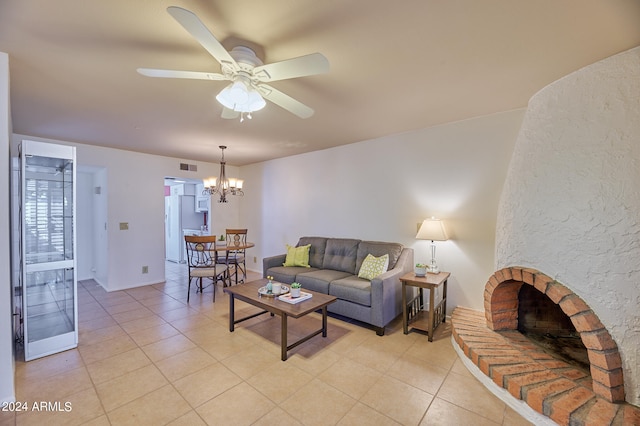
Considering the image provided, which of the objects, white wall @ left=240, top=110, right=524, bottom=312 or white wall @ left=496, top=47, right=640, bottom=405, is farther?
white wall @ left=240, top=110, right=524, bottom=312

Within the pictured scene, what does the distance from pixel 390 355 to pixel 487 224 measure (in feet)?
5.95

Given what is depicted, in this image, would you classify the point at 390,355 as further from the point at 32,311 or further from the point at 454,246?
the point at 32,311

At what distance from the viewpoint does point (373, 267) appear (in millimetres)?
3432

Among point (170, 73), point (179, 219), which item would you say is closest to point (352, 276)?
point (170, 73)

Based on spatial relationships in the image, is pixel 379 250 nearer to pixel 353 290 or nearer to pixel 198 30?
pixel 353 290

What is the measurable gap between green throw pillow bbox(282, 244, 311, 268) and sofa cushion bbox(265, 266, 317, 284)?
0.22 ft

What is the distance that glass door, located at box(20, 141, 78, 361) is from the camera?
8.14 ft

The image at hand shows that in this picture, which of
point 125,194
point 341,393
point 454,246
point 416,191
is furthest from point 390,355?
point 125,194

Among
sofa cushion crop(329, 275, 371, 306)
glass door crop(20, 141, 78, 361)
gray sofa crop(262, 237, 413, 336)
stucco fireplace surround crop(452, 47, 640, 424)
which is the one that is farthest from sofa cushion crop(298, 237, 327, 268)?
glass door crop(20, 141, 78, 361)

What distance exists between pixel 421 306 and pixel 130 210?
506cm

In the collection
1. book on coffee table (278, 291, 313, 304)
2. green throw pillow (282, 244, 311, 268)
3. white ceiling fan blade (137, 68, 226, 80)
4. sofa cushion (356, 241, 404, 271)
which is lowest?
book on coffee table (278, 291, 313, 304)

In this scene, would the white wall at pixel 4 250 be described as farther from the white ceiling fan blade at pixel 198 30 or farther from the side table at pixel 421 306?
the side table at pixel 421 306

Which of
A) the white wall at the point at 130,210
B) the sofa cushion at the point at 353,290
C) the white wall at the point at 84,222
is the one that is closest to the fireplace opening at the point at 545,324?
the sofa cushion at the point at 353,290

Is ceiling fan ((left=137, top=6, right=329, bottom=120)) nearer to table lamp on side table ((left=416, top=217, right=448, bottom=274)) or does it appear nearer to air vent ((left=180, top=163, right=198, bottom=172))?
table lamp on side table ((left=416, top=217, right=448, bottom=274))
